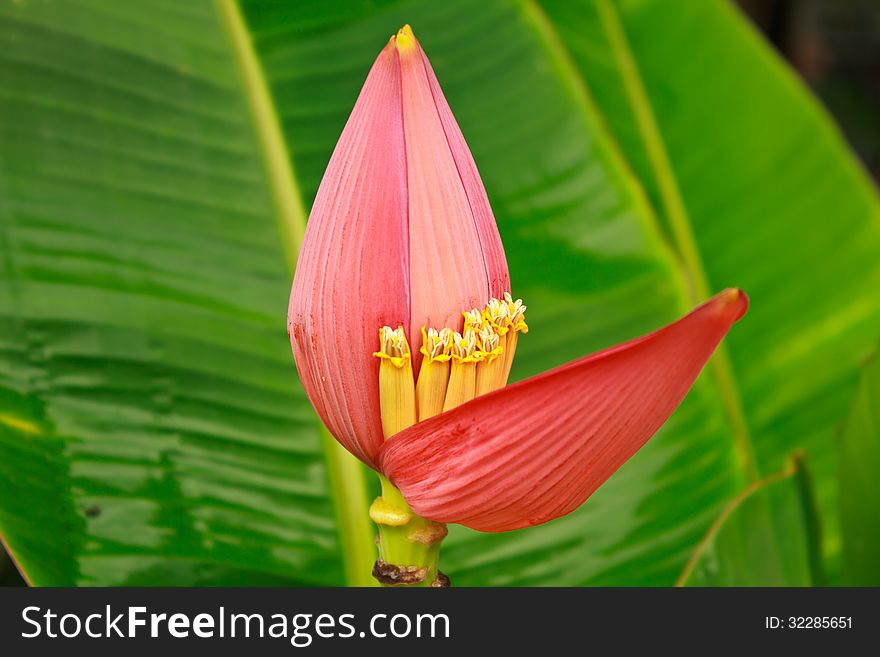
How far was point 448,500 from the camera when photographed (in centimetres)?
24

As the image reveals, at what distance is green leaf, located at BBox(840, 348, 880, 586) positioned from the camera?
1.31 ft

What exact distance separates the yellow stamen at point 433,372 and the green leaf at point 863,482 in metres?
0.24

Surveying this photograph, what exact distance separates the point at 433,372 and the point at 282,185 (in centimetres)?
23

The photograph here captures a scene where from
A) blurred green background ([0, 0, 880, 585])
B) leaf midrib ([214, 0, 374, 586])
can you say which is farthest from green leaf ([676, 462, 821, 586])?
leaf midrib ([214, 0, 374, 586])

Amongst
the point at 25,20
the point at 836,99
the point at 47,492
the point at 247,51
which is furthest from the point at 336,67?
the point at 836,99

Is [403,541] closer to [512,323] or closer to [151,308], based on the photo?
[512,323]

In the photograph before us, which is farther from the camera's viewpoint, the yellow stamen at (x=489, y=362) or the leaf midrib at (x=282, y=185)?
the leaf midrib at (x=282, y=185)

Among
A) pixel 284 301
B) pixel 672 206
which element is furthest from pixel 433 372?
pixel 672 206

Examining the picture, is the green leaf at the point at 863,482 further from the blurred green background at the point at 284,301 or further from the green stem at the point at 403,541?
the green stem at the point at 403,541

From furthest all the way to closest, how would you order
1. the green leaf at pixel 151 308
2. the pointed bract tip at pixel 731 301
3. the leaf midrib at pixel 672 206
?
1. the leaf midrib at pixel 672 206
2. the green leaf at pixel 151 308
3. the pointed bract tip at pixel 731 301

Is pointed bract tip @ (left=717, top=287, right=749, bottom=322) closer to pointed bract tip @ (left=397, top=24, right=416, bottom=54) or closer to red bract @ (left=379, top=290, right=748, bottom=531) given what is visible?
red bract @ (left=379, top=290, right=748, bottom=531)

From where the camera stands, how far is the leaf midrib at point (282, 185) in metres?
0.43

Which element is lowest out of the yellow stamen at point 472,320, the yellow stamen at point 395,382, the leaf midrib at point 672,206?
the yellow stamen at point 395,382

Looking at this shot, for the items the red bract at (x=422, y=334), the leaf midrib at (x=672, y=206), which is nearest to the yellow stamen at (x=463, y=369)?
the red bract at (x=422, y=334)
